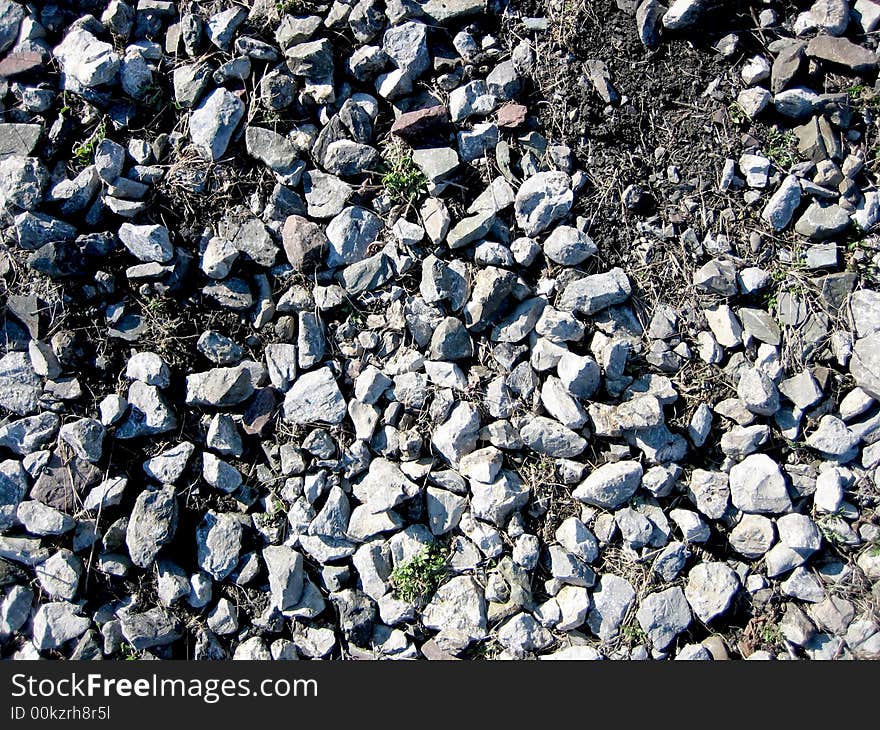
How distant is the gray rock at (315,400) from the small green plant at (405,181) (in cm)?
84

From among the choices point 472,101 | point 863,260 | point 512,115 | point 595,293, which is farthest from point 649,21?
point 863,260

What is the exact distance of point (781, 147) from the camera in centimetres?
324

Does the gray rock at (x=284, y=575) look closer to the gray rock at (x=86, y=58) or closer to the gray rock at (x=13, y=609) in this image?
the gray rock at (x=13, y=609)

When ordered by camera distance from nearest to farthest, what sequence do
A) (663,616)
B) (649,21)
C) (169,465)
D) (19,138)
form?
(663,616), (169,465), (649,21), (19,138)

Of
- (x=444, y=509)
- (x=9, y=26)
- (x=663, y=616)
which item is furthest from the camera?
(x=9, y=26)

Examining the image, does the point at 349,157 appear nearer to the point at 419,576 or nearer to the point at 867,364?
the point at 419,576

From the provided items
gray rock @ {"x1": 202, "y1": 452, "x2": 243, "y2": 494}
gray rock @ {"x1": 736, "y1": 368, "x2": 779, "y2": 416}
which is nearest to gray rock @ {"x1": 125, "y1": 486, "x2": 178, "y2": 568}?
gray rock @ {"x1": 202, "y1": 452, "x2": 243, "y2": 494}

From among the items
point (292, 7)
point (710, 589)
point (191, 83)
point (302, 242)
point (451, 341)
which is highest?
point (292, 7)

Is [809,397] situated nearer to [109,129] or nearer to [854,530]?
[854,530]

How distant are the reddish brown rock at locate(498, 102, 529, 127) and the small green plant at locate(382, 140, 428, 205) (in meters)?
0.42

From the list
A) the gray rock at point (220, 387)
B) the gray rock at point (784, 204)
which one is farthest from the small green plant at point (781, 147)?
the gray rock at point (220, 387)

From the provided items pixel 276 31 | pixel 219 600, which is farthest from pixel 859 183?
pixel 219 600

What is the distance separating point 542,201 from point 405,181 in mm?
608

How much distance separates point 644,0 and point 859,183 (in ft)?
4.07
